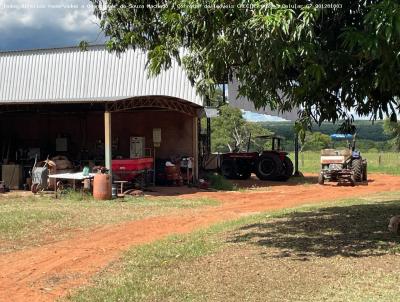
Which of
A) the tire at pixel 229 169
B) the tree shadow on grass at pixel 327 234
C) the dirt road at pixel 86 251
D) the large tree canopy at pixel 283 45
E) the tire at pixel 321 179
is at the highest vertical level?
the large tree canopy at pixel 283 45

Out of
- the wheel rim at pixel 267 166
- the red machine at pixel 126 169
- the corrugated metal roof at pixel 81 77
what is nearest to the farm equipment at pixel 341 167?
the wheel rim at pixel 267 166

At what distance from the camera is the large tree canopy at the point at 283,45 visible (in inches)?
245

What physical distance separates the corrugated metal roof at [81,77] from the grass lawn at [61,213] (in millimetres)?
9058

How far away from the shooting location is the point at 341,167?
24016 millimetres

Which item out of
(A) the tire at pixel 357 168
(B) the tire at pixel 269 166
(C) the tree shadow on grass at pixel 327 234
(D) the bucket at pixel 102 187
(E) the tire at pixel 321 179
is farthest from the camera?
(B) the tire at pixel 269 166

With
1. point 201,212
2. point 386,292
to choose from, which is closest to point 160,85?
point 201,212

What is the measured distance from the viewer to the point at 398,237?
943 centimetres

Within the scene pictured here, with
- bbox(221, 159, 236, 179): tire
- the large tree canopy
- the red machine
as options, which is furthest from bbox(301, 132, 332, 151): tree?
the large tree canopy

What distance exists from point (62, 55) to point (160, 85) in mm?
6328

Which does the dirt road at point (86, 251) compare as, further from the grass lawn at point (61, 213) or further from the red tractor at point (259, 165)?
the red tractor at point (259, 165)

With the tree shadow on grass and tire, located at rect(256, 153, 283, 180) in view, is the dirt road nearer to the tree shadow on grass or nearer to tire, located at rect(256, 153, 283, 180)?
the tree shadow on grass

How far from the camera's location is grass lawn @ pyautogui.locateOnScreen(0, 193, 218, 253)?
1101 centimetres

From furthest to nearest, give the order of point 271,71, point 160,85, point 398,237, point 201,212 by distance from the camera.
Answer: point 160,85 → point 201,212 → point 398,237 → point 271,71

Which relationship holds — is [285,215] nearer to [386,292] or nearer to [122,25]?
[122,25]
